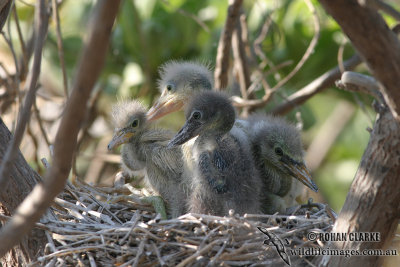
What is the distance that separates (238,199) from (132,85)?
1.77 meters

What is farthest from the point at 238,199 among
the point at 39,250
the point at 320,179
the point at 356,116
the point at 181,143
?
the point at 356,116

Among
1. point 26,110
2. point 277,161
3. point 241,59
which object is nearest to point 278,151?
point 277,161

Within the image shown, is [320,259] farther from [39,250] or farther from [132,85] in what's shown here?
[132,85]

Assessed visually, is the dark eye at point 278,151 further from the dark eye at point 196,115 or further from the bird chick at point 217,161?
the dark eye at point 196,115

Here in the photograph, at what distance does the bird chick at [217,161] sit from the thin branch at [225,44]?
496 mm

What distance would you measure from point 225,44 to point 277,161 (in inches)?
32.6

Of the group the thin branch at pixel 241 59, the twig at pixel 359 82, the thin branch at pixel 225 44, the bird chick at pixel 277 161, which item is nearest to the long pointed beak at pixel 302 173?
the bird chick at pixel 277 161

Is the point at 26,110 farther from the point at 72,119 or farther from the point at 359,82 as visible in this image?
the point at 359,82

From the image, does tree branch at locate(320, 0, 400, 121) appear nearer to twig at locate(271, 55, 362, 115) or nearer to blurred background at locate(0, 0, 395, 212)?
twig at locate(271, 55, 362, 115)

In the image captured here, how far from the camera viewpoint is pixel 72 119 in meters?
1.22

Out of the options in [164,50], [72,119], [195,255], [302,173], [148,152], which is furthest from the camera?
[164,50]

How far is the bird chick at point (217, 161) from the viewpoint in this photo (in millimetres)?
2244

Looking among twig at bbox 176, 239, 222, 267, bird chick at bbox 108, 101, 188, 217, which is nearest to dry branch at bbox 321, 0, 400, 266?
twig at bbox 176, 239, 222, 267

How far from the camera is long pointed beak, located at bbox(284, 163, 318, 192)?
2.51 meters
